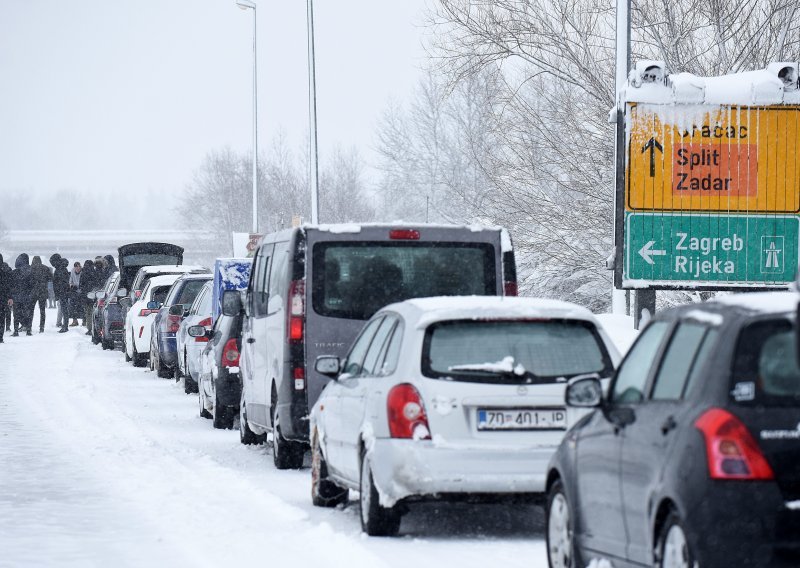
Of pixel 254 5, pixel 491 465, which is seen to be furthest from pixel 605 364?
pixel 254 5

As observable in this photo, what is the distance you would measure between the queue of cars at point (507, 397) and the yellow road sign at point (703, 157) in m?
4.79

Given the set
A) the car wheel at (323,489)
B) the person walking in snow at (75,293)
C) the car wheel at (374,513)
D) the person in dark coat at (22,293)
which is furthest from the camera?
the person walking in snow at (75,293)

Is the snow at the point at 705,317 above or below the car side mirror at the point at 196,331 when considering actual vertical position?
above

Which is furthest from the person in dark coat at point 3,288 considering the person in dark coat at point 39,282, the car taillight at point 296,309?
the car taillight at point 296,309

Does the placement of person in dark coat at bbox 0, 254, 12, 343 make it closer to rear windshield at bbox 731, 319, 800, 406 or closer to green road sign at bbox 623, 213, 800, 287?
green road sign at bbox 623, 213, 800, 287

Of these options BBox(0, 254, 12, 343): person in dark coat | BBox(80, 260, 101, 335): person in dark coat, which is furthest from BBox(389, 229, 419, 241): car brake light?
BBox(80, 260, 101, 335): person in dark coat

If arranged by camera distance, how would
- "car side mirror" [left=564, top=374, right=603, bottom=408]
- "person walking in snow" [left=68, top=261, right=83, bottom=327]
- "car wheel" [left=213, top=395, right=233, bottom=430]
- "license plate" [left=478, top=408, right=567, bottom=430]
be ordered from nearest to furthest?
"car side mirror" [left=564, top=374, right=603, bottom=408]
"license plate" [left=478, top=408, right=567, bottom=430]
"car wheel" [left=213, top=395, right=233, bottom=430]
"person walking in snow" [left=68, top=261, right=83, bottom=327]

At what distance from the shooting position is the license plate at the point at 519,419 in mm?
9805

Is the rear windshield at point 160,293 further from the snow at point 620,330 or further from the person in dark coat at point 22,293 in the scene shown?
the person in dark coat at point 22,293

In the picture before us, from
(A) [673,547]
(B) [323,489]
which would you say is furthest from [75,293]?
(A) [673,547]

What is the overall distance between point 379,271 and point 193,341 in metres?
9.73

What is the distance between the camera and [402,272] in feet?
A: 42.8

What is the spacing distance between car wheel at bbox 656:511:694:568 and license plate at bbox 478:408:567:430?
Answer: 3246 mm

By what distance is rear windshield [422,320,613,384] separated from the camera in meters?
9.91
